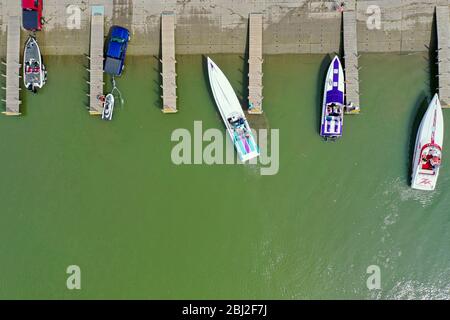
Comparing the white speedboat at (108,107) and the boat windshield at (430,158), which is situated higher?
the white speedboat at (108,107)

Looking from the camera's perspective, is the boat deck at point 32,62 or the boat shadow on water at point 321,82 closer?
the boat shadow on water at point 321,82

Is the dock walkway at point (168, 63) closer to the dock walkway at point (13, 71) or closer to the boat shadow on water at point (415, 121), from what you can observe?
the dock walkway at point (13, 71)

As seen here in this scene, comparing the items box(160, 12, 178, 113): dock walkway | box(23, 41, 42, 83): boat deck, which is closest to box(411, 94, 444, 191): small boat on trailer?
box(160, 12, 178, 113): dock walkway

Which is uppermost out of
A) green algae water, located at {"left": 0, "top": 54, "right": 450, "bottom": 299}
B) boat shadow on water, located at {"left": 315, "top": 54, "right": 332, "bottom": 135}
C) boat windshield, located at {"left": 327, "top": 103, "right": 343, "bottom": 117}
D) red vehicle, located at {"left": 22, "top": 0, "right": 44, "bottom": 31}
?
red vehicle, located at {"left": 22, "top": 0, "right": 44, "bottom": 31}

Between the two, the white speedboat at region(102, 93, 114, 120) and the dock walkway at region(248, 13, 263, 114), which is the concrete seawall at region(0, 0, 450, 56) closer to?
the dock walkway at region(248, 13, 263, 114)

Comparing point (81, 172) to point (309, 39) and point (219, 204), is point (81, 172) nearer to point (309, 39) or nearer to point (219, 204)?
point (219, 204)

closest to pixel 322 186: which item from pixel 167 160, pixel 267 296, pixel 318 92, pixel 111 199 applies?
pixel 318 92

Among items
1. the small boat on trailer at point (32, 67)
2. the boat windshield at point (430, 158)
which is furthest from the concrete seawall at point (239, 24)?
the boat windshield at point (430, 158)

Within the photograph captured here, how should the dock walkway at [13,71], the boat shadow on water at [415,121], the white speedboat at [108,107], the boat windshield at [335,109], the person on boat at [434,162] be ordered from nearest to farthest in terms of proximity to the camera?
the person on boat at [434,162], the boat windshield at [335,109], the boat shadow on water at [415,121], the white speedboat at [108,107], the dock walkway at [13,71]
